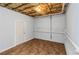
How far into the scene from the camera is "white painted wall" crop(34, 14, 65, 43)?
21.3ft

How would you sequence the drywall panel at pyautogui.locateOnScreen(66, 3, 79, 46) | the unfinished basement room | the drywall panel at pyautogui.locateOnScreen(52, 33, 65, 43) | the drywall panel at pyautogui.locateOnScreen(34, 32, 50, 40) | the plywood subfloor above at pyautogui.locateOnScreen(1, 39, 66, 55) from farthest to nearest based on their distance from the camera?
the drywall panel at pyautogui.locateOnScreen(34, 32, 50, 40) < the drywall panel at pyautogui.locateOnScreen(52, 33, 65, 43) < the plywood subfloor above at pyautogui.locateOnScreen(1, 39, 66, 55) < the unfinished basement room < the drywall panel at pyautogui.locateOnScreen(66, 3, 79, 46)

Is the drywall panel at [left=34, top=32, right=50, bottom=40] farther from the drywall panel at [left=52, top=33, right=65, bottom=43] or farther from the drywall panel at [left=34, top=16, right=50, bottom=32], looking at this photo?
the drywall panel at [left=52, top=33, right=65, bottom=43]

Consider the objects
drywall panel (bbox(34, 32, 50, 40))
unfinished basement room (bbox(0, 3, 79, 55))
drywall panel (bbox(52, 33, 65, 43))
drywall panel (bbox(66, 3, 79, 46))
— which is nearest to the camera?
drywall panel (bbox(66, 3, 79, 46))

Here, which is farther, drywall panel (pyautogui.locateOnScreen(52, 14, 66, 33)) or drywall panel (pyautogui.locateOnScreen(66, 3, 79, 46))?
drywall panel (pyautogui.locateOnScreen(52, 14, 66, 33))

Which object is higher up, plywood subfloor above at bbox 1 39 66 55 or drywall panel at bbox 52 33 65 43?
drywall panel at bbox 52 33 65 43

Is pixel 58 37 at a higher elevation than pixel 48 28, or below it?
below

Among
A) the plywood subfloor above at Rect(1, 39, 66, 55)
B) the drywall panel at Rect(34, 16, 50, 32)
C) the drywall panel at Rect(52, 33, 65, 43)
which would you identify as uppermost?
the drywall panel at Rect(34, 16, 50, 32)

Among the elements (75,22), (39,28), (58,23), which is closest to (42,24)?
(39,28)

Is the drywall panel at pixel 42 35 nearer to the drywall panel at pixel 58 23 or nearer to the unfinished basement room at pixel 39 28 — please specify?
the unfinished basement room at pixel 39 28

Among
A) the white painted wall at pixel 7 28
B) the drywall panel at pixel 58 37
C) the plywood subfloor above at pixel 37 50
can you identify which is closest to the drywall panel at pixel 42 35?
the drywall panel at pixel 58 37

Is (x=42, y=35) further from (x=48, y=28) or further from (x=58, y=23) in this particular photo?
(x=58, y=23)

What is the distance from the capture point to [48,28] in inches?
303

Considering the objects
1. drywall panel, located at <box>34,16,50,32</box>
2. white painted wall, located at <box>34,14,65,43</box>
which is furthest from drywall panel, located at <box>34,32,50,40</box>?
drywall panel, located at <box>34,16,50,32</box>
